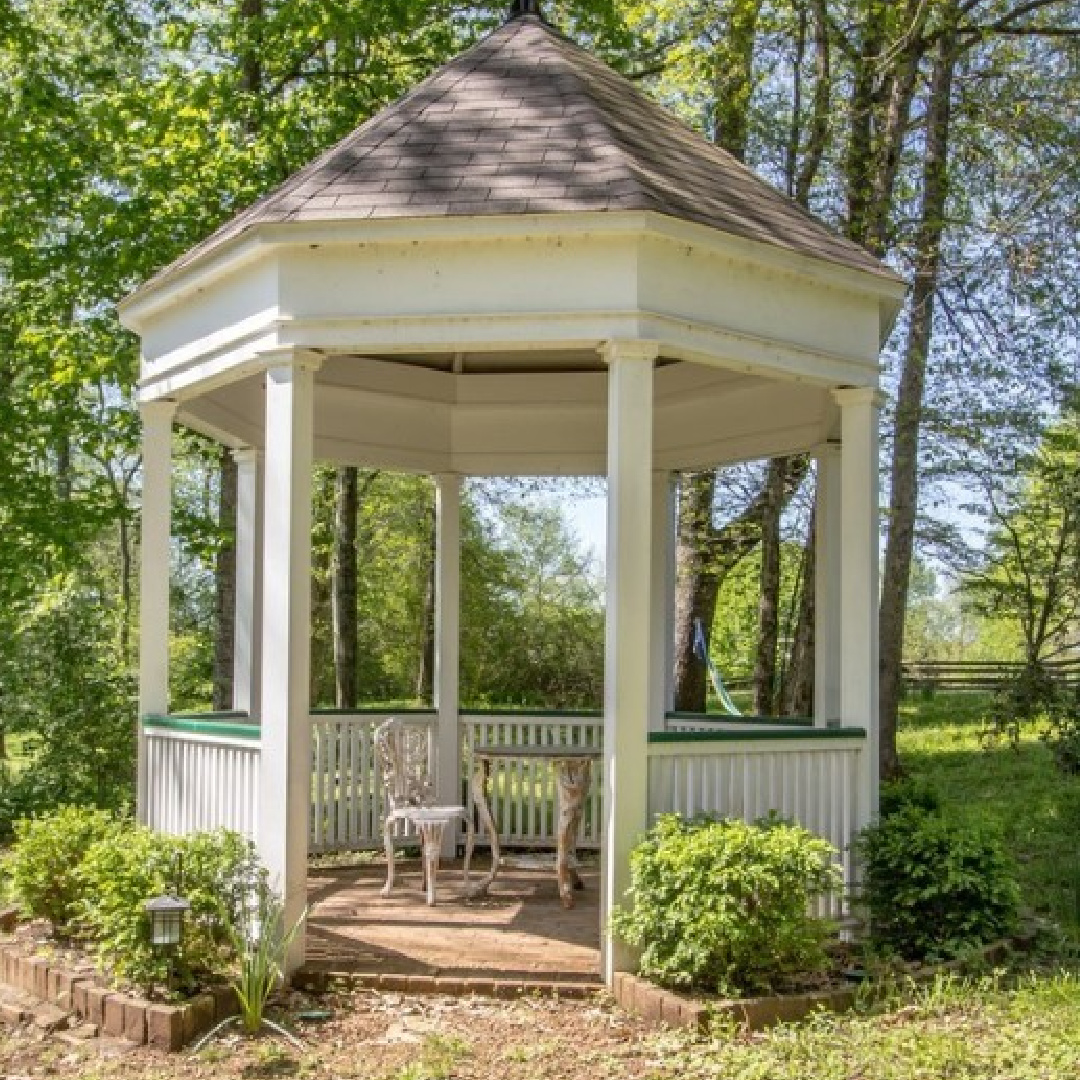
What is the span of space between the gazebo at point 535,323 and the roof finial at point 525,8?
4 centimetres

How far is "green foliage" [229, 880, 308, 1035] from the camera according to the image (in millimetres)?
5785

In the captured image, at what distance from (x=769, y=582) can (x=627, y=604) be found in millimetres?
10210

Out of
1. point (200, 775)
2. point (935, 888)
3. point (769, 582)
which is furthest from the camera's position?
point (769, 582)

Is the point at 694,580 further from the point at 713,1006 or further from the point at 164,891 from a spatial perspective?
the point at 164,891

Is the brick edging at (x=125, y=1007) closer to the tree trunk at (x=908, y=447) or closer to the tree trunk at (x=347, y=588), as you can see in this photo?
the tree trunk at (x=908, y=447)

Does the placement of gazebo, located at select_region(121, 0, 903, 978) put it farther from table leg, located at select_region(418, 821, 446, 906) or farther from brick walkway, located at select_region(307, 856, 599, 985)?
table leg, located at select_region(418, 821, 446, 906)

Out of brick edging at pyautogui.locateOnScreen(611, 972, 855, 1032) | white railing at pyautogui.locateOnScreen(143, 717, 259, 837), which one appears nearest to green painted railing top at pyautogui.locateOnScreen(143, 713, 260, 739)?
white railing at pyautogui.locateOnScreen(143, 717, 259, 837)

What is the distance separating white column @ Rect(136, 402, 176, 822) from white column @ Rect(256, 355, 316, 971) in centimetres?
159

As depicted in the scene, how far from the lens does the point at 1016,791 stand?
14234 mm

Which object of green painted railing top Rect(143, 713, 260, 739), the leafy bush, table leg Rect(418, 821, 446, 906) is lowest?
table leg Rect(418, 821, 446, 906)

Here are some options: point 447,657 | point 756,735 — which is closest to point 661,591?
point 447,657

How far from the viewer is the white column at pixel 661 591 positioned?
1022cm

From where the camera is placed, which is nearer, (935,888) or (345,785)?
(935,888)

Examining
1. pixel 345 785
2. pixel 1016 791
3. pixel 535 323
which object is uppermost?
pixel 535 323
